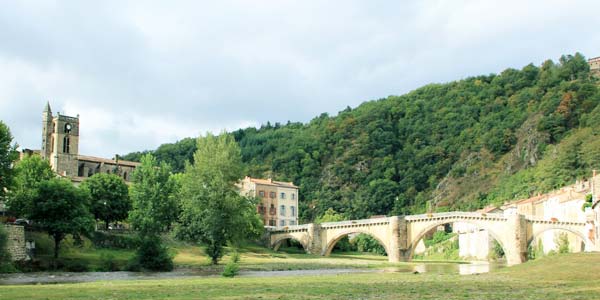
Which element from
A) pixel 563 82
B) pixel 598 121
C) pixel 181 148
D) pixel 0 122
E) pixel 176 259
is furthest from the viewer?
pixel 181 148

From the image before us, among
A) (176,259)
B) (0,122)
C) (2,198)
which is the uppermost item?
(0,122)

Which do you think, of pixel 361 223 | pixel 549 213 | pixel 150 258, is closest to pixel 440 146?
pixel 549 213

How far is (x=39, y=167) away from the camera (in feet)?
211

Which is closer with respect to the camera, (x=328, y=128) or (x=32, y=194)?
(x=32, y=194)

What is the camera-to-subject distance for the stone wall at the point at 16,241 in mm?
48625

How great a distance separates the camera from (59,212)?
5303 centimetres

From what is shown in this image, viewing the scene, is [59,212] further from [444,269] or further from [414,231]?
[414,231]

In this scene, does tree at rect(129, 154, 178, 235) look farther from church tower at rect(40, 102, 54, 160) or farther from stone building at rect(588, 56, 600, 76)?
stone building at rect(588, 56, 600, 76)

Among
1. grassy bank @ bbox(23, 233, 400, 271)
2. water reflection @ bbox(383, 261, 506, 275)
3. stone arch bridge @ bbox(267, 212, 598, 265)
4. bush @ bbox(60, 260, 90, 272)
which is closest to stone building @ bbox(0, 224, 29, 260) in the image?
grassy bank @ bbox(23, 233, 400, 271)

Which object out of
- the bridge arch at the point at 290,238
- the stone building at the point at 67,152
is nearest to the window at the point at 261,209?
the bridge arch at the point at 290,238

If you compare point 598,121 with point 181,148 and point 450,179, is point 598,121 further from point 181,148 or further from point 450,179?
point 181,148

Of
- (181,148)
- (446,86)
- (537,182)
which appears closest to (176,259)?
(537,182)

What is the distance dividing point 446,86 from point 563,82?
36356 millimetres

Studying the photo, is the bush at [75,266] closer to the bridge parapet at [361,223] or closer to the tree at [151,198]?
the tree at [151,198]
